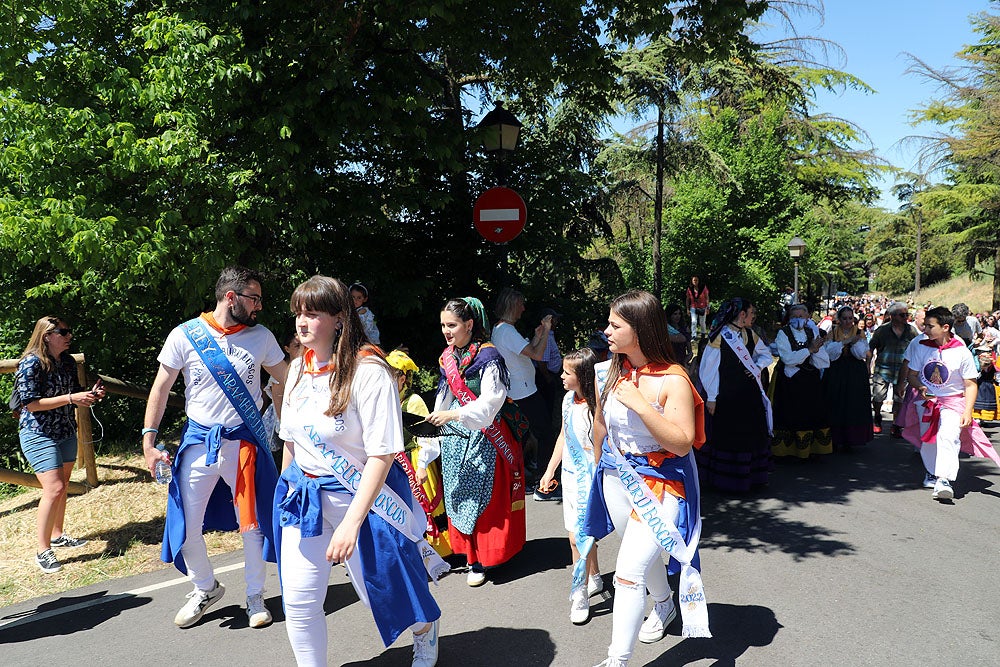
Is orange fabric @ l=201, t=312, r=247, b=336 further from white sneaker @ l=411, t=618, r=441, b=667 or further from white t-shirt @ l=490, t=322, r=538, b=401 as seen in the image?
white t-shirt @ l=490, t=322, r=538, b=401

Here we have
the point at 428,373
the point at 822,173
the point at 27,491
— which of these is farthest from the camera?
the point at 822,173

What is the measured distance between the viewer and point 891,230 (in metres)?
60.3

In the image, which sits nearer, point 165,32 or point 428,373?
point 165,32

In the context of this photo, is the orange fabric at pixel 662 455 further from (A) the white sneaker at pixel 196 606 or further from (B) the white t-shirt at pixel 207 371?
(A) the white sneaker at pixel 196 606

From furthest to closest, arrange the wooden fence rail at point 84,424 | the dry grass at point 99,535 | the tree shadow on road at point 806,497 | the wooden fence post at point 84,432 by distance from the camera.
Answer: the wooden fence post at point 84,432 → the wooden fence rail at point 84,424 → the tree shadow on road at point 806,497 → the dry grass at point 99,535

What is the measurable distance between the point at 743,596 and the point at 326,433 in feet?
9.40

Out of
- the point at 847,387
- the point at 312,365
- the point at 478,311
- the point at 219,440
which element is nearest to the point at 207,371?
the point at 219,440

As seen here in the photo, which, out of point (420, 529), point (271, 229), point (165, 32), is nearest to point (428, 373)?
point (271, 229)

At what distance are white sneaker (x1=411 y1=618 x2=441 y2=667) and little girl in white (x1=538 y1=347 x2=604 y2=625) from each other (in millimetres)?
931

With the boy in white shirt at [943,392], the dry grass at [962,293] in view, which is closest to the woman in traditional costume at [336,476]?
the boy in white shirt at [943,392]

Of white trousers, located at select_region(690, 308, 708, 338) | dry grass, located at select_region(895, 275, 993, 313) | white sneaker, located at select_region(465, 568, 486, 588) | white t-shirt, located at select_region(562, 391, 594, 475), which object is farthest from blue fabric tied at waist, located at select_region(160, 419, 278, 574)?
dry grass, located at select_region(895, 275, 993, 313)

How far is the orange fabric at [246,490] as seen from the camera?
162 inches

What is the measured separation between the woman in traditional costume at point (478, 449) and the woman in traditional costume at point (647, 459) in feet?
3.72

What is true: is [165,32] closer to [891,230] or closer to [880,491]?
[880,491]
